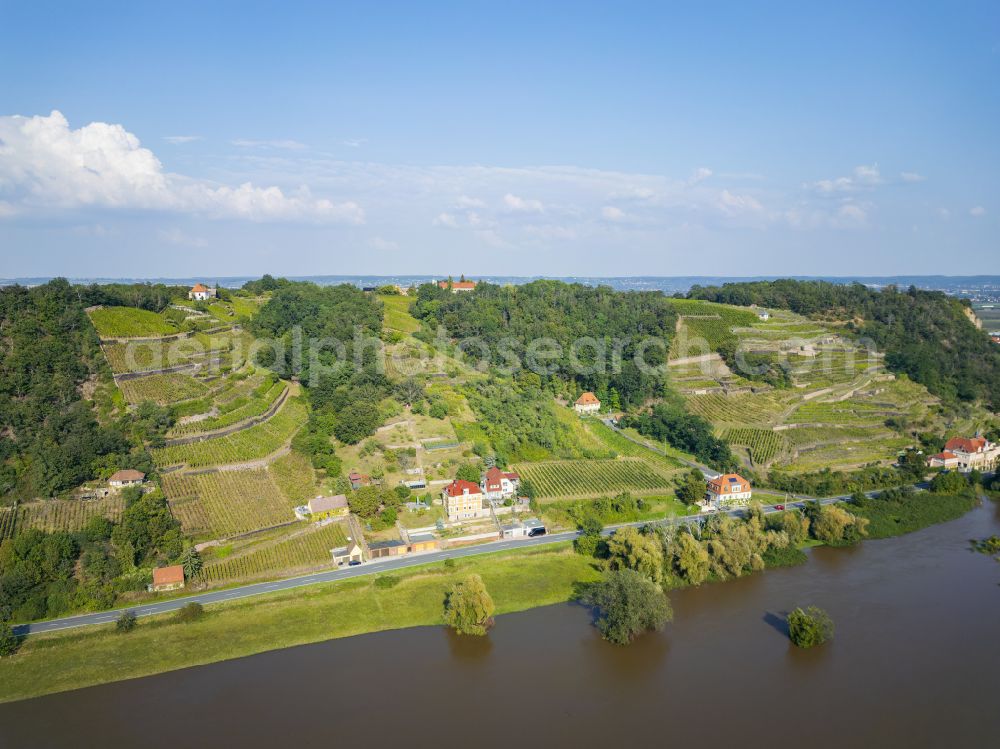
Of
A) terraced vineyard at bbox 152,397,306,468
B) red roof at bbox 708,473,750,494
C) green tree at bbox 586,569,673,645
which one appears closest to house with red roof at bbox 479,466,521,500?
green tree at bbox 586,569,673,645

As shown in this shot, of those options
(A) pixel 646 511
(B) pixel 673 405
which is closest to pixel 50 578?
(A) pixel 646 511

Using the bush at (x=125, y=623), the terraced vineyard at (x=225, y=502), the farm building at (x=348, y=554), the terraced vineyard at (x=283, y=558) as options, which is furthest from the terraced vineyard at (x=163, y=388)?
the bush at (x=125, y=623)

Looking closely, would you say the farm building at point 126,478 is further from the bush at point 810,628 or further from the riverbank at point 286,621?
the bush at point 810,628

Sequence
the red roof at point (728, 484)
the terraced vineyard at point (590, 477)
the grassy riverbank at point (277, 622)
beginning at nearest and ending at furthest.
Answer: the grassy riverbank at point (277, 622) → the red roof at point (728, 484) → the terraced vineyard at point (590, 477)

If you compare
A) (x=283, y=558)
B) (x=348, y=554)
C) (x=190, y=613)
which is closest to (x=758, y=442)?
(x=348, y=554)

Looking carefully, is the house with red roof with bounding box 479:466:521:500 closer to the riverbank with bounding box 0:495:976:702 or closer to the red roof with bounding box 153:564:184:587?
the riverbank with bounding box 0:495:976:702

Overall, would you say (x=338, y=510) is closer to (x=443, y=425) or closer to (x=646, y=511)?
(x=443, y=425)
